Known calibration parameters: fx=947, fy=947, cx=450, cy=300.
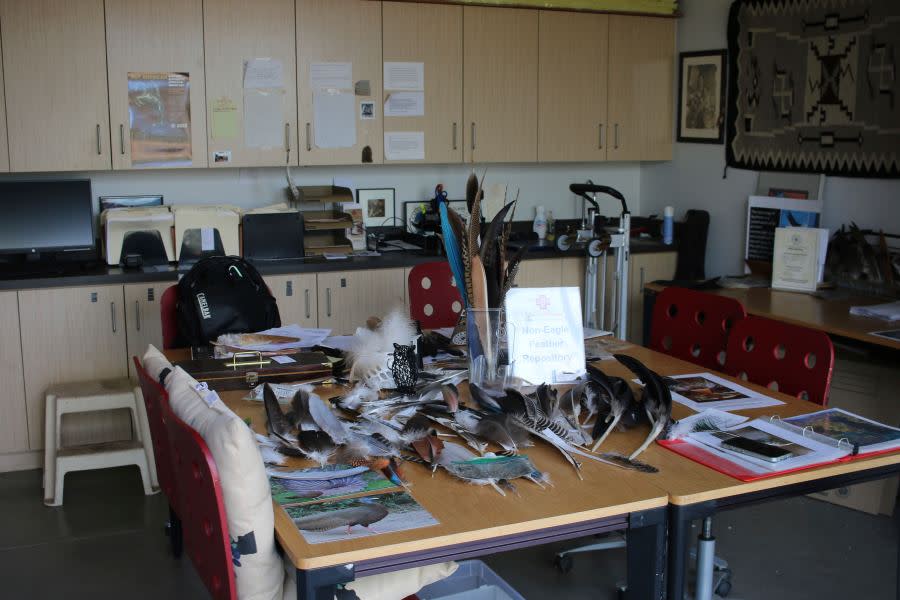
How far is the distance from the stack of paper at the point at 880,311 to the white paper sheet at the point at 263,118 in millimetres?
2819

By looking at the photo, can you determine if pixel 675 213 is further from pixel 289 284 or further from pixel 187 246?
pixel 187 246

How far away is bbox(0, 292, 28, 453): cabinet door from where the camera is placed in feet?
13.8

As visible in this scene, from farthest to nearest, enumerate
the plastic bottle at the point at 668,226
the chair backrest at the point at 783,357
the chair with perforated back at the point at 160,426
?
the plastic bottle at the point at 668,226, the chair backrest at the point at 783,357, the chair with perforated back at the point at 160,426

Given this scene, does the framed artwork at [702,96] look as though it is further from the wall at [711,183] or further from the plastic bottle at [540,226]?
the plastic bottle at [540,226]

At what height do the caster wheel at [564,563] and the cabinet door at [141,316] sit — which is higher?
the cabinet door at [141,316]

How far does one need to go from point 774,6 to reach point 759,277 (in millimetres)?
1389

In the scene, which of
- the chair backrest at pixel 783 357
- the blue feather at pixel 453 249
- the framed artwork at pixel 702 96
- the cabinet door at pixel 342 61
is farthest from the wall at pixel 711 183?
the blue feather at pixel 453 249

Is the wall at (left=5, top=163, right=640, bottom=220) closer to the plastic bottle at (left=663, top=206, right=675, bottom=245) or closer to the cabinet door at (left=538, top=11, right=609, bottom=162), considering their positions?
the cabinet door at (left=538, top=11, right=609, bottom=162)

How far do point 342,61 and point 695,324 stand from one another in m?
2.42

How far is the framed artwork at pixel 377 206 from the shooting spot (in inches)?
209

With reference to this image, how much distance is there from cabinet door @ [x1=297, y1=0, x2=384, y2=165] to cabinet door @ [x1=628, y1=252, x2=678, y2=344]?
1.61m

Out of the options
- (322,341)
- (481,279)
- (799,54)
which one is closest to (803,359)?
(481,279)

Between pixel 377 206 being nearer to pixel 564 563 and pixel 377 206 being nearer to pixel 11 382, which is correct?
pixel 11 382

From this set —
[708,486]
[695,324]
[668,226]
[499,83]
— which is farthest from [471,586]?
[668,226]
